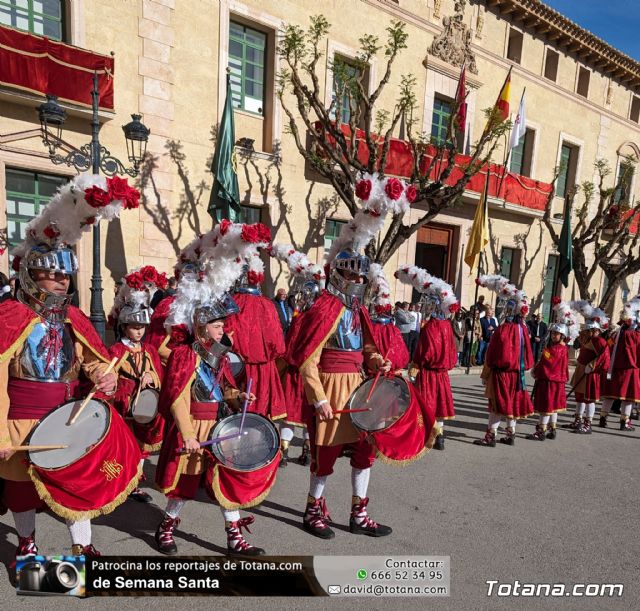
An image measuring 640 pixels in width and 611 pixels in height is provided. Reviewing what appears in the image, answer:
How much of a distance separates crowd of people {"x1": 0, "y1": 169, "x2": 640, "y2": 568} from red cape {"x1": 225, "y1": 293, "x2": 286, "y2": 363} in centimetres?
2

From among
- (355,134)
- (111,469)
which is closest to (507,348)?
(111,469)

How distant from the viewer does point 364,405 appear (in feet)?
11.9

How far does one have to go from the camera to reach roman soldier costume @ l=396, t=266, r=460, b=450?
615 centimetres

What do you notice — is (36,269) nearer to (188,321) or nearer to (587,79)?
(188,321)

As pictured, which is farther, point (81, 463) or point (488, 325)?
point (488, 325)

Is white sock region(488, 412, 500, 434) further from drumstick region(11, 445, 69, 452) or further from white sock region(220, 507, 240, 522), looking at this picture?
drumstick region(11, 445, 69, 452)

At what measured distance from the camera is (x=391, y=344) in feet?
19.0

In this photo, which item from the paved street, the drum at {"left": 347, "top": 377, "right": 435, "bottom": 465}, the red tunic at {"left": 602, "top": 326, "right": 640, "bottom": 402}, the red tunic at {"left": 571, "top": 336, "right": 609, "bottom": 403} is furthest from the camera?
the red tunic at {"left": 602, "top": 326, "right": 640, "bottom": 402}

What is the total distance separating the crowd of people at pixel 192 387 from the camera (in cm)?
273

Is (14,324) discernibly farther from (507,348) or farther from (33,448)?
(507,348)

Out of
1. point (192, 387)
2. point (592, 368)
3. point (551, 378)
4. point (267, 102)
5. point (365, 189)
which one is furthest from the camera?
point (267, 102)

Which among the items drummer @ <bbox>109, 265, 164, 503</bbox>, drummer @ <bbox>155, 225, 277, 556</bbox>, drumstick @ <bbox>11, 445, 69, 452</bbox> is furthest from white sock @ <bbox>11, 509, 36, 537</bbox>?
drummer @ <bbox>109, 265, 164, 503</bbox>

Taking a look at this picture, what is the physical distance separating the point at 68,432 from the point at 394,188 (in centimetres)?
274

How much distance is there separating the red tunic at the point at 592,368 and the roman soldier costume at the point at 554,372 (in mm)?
873
